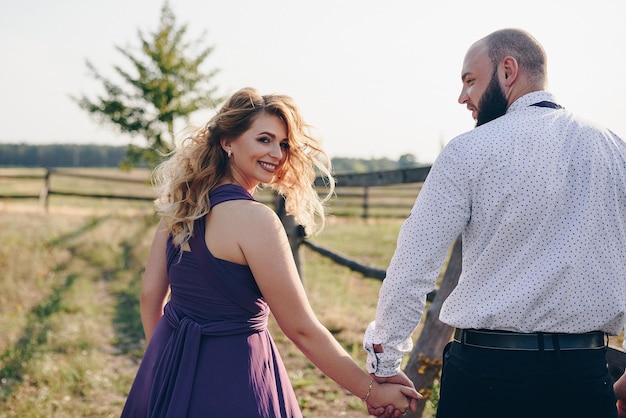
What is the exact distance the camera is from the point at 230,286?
2031 mm

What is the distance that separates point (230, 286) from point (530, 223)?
0.97 m

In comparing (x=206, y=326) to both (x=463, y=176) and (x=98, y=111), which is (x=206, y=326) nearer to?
(x=463, y=176)

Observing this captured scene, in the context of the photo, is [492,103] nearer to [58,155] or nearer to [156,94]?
[156,94]

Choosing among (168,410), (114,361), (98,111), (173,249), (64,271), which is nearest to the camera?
(168,410)

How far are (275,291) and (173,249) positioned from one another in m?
0.43

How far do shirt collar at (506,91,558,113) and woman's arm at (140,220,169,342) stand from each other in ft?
4.35

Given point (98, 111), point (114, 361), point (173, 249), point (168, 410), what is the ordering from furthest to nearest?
point (98, 111), point (114, 361), point (173, 249), point (168, 410)

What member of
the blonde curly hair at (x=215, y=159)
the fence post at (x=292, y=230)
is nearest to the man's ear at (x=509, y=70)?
the blonde curly hair at (x=215, y=159)

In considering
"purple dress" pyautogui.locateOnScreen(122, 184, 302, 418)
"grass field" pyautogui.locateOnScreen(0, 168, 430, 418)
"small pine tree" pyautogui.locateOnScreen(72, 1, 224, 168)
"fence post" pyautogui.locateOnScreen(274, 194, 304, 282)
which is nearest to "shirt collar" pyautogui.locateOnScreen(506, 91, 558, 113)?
"purple dress" pyautogui.locateOnScreen(122, 184, 302, 418)

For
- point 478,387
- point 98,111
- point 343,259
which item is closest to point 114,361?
point 343,259

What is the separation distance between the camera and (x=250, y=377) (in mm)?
2049

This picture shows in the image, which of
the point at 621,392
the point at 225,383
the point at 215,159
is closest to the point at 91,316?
the point at 215,159

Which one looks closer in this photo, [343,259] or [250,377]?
[250,377]

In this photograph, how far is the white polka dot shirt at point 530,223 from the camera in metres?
1.85
